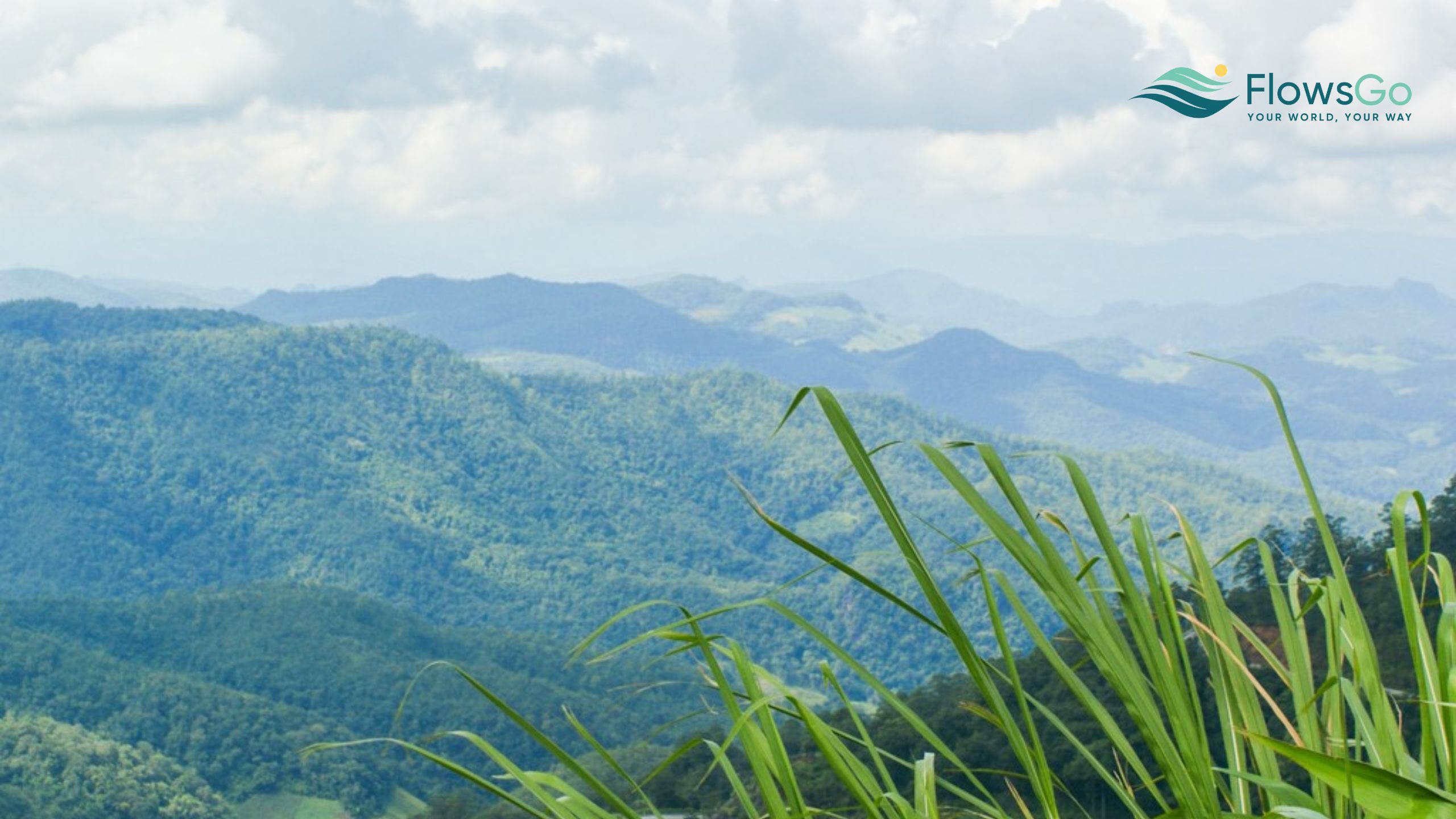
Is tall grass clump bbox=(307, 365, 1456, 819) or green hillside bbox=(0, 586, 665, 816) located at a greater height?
tall grass clump bbox=(307, 365, 1456, 819)

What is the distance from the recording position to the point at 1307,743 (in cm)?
148

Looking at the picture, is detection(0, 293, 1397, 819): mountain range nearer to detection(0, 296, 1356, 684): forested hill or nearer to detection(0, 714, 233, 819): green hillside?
detection(0, 296, 1356, 684): forested hill

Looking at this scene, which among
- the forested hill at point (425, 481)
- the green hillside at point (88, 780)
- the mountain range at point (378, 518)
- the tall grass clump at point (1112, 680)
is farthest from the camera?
the forested hill at point (425, 481)

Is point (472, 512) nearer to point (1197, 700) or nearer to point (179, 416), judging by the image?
point (179, 416)

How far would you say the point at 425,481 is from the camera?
11425 centimetres

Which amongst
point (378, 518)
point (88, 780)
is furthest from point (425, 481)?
point (88, 780)

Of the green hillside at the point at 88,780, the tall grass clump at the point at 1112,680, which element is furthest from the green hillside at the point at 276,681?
the tall grass clump at the point at 1112,680

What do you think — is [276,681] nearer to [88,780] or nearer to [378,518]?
[88,780]

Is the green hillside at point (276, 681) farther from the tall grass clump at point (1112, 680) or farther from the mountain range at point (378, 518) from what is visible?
the tall grass clump at point (1112, 680)

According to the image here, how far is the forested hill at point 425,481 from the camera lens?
98.1m

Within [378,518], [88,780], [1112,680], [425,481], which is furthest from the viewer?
[425,481]

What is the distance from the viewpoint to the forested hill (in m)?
98.1

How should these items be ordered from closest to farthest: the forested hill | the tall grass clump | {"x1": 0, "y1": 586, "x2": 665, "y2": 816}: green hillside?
1. the tall grass clump
2. {"x1": 0, "y1": 586, "x2": 665, "y2": 816}: green hillside
3. the forested hill

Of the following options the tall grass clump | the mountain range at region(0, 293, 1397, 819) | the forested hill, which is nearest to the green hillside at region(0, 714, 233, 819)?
the mountain range at region(0, 293, 1397, 819)
